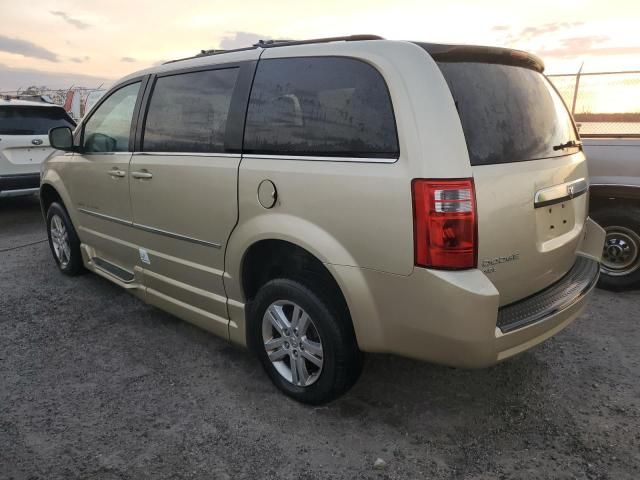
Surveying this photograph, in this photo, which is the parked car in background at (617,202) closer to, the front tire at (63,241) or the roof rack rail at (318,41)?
the roof rack rail at (318,41)

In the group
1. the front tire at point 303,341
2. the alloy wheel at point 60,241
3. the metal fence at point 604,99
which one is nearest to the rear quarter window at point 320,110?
the front tire at point 303,341

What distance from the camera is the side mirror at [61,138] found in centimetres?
417

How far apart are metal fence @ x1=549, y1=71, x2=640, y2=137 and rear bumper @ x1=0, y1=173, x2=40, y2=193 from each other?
283 inches

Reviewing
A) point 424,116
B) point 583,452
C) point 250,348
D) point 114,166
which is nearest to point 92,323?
point 114,166

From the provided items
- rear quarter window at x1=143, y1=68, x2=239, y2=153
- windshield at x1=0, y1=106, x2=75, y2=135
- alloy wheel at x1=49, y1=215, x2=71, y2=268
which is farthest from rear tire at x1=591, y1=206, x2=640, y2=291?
windshield at x1=0, y1=106, x2=75, y2=135

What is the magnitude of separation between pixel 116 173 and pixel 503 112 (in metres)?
2.71

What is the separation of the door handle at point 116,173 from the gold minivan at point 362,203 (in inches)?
9.1

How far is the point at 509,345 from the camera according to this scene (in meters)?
2.32

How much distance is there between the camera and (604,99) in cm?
752

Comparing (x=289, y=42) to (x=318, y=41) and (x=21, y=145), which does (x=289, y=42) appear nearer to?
(x=318, y=41)

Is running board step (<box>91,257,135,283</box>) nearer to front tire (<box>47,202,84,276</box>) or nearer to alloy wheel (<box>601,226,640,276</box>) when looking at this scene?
front tire (<box>47,202,84,276</box>)

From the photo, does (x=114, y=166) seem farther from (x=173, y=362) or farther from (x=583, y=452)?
(x=583, y=452)

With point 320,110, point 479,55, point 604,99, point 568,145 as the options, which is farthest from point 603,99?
point 320,110

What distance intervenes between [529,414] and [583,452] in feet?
1.14
